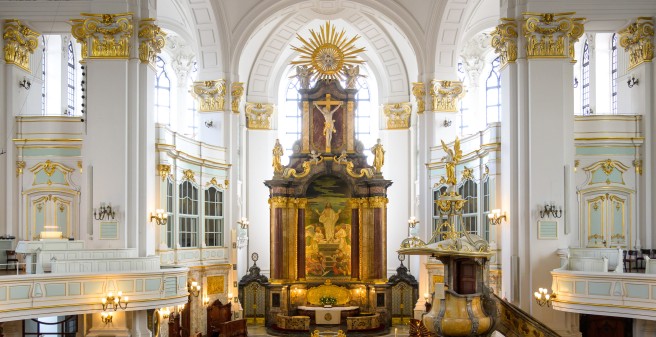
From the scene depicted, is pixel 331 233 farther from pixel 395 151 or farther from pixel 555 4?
pixel 555 4

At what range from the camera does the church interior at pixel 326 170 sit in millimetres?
21312

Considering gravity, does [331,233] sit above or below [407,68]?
below

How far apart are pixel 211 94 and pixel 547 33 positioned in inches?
566

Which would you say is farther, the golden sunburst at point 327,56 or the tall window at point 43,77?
the golden sunburst at point 327,56

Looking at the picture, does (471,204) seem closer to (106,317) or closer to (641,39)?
(641,39)

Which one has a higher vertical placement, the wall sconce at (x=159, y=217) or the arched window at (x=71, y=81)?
the arched window at (x=71, y=81)

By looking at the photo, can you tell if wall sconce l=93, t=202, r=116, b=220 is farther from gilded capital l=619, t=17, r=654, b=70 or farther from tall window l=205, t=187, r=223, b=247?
gilded capital l=619, t=17, r=654, b=70

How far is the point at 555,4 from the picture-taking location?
79.0ft

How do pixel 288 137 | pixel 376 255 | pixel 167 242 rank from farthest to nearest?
pixel 288 137, pixel 376 255, pixel 167 242

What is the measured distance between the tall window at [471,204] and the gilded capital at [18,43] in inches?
599

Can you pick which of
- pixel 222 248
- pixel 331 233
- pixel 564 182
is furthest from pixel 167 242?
pixel 564 182

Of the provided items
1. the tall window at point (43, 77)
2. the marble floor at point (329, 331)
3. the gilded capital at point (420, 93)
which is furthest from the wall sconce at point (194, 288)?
the gilded capital at point (420, 93)

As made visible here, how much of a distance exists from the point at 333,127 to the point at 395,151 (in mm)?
3914

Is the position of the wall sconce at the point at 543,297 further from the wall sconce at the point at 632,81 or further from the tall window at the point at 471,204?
the wall sconce at the point at 632,81
